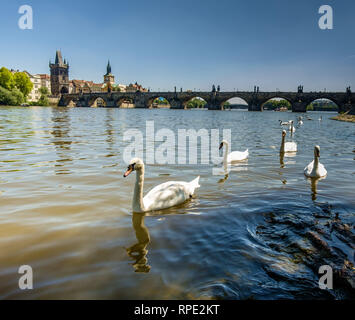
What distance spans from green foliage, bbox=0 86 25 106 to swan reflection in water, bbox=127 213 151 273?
6759 centimetres

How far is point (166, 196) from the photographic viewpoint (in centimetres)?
485

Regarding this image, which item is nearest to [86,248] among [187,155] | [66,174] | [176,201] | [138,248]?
[138,248]

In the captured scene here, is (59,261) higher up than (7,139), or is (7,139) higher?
(7,139)

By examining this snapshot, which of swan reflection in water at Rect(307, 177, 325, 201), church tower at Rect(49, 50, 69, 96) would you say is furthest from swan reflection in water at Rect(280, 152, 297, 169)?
church tower at Rect(49, 50, 69, 96)

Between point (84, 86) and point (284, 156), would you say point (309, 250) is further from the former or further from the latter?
point (84, 86)

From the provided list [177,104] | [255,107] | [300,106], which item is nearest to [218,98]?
[255,107]

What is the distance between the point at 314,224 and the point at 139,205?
A: 2636mm

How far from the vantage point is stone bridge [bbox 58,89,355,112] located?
273ft

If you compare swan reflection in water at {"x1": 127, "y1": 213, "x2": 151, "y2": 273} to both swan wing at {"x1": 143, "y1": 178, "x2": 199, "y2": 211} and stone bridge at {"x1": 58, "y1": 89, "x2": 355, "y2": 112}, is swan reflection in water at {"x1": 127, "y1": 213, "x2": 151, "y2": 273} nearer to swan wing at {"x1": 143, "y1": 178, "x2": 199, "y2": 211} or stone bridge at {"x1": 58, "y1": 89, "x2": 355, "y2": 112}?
swan wing at {"x1": 143, "y1": 178, "x2": 199, "y2": 211}

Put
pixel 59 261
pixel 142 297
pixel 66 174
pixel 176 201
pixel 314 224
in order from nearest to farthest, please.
Result: pixel 142 297, pixel 59 261, pixel 314 224, pixel 176 201, pixel 66 174

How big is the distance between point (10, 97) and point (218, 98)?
226 feet

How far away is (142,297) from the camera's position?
255 cm

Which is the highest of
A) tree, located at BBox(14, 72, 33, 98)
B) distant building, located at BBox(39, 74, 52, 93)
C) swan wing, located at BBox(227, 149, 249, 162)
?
distant building, located at BBox(39, 74, 52, 93)

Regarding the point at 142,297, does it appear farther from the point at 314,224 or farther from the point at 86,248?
the point at 314,224
